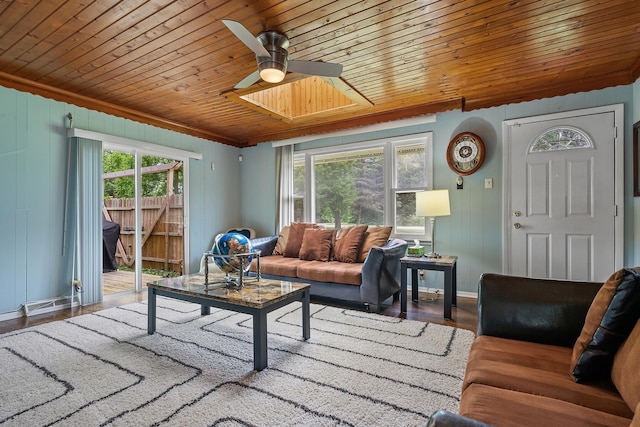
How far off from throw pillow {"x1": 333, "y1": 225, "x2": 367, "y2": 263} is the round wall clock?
1.39 metres

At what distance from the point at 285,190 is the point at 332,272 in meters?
2.18

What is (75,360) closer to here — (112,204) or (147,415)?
(147,415)

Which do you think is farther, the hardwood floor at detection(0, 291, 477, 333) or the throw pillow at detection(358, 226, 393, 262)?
the throw pillow at detection(358, 226, 393, 262)

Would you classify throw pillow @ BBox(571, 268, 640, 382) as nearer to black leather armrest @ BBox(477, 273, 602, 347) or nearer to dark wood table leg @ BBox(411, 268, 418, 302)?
black leather armrest @ BBox(477, 273, 602, 347)

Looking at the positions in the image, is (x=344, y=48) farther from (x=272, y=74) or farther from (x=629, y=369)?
(x=629, y=369)

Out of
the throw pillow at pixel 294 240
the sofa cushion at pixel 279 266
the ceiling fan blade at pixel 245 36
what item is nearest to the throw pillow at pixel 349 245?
the sofa cushion at pixel 279 266

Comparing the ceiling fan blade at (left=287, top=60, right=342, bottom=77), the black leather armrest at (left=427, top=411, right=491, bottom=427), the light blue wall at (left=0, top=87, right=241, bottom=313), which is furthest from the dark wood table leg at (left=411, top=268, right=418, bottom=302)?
the light blue wall at (left=0, top=87, right=241, bottom=313)

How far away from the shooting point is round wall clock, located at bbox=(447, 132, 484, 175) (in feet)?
12.6

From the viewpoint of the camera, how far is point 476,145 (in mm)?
3848

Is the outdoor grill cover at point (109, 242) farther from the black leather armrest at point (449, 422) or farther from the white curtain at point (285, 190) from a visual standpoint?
the black leather armrest at point (449, 422)

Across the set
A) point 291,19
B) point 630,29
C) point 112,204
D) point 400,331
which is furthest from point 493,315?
point 112,204

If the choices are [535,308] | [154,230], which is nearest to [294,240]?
[154,230]

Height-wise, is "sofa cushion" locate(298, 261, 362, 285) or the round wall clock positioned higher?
the round wall clock

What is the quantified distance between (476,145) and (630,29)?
163 centimetres
